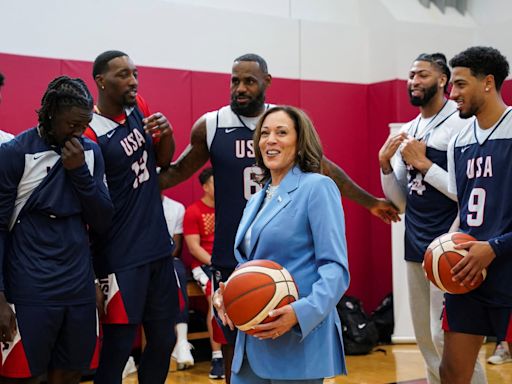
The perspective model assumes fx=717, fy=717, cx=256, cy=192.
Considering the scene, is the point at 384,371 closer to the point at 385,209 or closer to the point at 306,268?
the point at 385,209

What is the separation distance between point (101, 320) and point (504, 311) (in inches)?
84.5

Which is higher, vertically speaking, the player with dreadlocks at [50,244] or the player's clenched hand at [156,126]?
the player's clenched hand at [156,126]

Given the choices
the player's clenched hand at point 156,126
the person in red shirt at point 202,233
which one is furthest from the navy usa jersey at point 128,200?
the person in red shirt at point 202,233

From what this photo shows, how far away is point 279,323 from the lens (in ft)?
8.82

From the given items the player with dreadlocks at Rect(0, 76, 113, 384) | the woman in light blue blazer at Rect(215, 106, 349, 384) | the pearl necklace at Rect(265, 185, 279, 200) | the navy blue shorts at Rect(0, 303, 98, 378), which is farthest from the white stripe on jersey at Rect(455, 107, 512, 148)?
the navy blue shorts at Rect(0, 303, 98, 378)

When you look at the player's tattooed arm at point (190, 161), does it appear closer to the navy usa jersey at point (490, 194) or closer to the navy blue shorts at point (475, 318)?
the navy usa jersey at point (490, 194)

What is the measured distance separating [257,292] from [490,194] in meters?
1.56

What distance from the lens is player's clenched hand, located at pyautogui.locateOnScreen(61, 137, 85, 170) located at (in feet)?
11.3

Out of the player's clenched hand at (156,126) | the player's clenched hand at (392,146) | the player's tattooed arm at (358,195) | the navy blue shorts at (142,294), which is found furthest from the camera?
the player's tattooed arm at (358,195)

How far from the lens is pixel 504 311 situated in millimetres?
3574

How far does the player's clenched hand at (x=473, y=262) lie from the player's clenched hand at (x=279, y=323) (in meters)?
1.18

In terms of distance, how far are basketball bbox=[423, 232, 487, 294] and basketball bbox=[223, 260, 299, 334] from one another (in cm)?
113

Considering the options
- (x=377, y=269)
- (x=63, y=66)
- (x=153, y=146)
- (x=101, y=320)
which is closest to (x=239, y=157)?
(x=153, y=146)

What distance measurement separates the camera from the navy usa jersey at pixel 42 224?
11.2 feet
